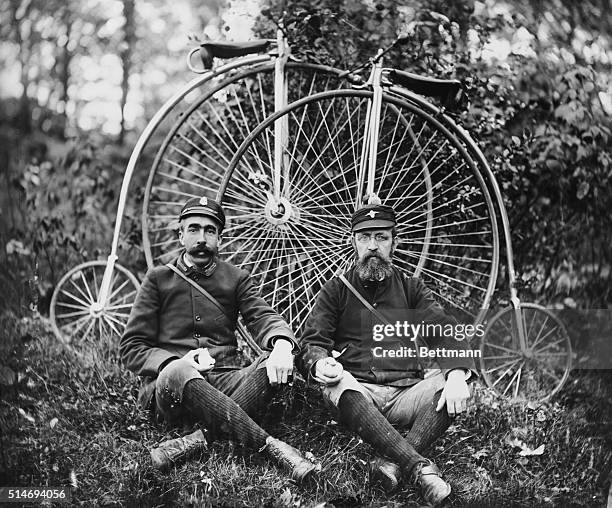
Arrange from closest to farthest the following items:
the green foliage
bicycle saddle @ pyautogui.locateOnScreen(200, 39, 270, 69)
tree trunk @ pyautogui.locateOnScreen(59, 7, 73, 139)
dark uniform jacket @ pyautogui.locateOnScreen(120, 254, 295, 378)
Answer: dark uniform jacket @ pyautogui.locateOnScreen(120, 254, 295, 378) → bicycle saddle @ pyautogui.locateOnScreen(200, 39, 270, 69) → tree trunk @ pyautogui.locateOnScreen(59, 7, 73, 139) → the green foliage

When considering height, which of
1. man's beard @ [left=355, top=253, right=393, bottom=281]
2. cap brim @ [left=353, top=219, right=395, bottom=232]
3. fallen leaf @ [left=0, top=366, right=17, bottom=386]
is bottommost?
fallen leaf @ [left=0, top=366, right=17, bottom=386]

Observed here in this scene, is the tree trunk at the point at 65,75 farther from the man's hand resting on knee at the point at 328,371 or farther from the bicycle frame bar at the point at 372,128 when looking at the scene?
the man's hand resting on knee at the point at 328,371

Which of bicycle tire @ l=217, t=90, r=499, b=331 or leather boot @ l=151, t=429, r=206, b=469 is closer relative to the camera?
leather boot @ l=151, t=429, r=206, b=469

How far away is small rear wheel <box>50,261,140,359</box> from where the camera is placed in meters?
3.70

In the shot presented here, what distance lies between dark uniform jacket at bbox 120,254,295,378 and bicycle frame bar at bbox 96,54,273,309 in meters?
0.40

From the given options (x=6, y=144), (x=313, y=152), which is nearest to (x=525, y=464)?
(x=313, y=152)

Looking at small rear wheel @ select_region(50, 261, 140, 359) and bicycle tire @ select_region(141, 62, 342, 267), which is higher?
bicycle tire @ select_region(141, 62, 342, 267)

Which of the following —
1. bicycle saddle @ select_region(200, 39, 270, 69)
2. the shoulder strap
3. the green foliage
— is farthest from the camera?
the green foliage

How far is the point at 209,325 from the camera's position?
3.34 m

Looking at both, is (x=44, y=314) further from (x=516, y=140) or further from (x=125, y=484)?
(x=516, y=140)

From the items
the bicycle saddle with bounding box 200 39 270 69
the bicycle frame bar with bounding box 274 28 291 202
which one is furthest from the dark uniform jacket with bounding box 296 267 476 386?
the bicycle saddle with bounding box 200 39 270 69

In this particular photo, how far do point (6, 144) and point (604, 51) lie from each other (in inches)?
126

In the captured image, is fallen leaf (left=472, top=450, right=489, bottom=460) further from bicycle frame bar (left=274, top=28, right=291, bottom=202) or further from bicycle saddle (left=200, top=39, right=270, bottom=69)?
bicycle saddle (left=200, top=39, right=270, bottom=69)

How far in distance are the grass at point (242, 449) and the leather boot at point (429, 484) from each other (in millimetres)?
67
